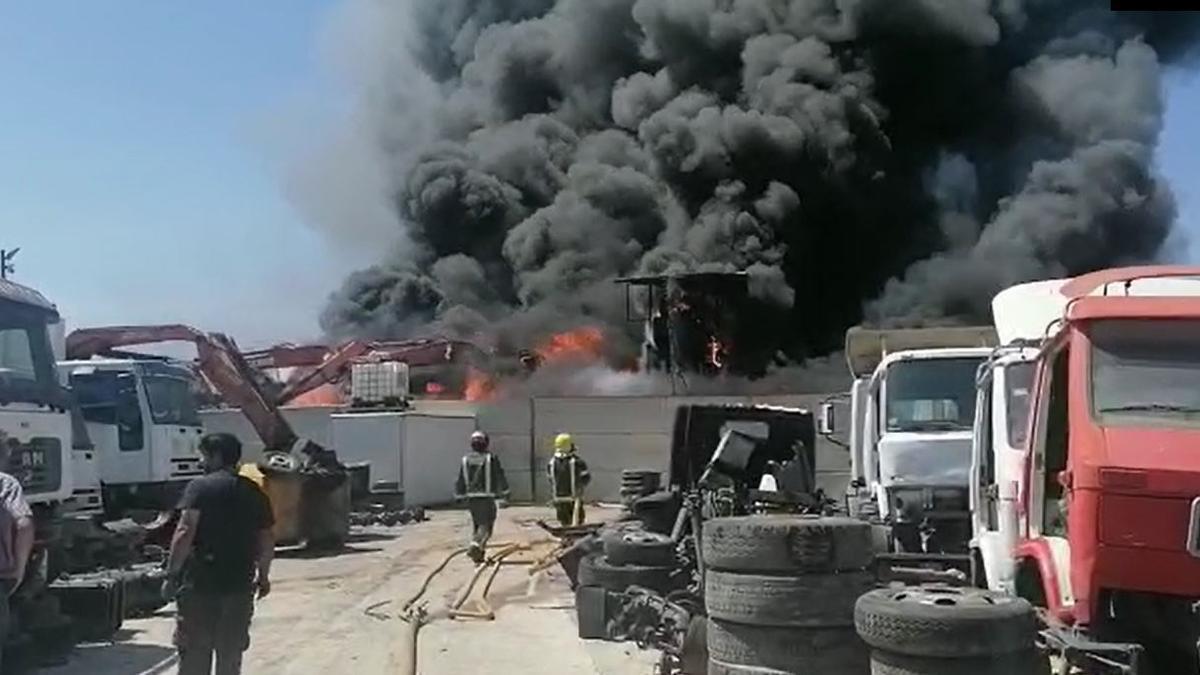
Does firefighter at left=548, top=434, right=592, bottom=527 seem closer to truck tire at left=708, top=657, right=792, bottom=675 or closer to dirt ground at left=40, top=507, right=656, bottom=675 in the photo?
dirt ground at left=40, top=507, right=656, bottom=675

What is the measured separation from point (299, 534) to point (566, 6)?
34.8m

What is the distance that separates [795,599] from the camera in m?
6.75

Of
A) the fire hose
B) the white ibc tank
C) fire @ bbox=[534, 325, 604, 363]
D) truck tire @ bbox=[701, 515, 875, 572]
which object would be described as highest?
fire @ bbox=[534, 325, 604, 363]

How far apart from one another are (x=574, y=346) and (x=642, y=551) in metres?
30.9

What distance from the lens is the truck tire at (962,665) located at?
5.52 m

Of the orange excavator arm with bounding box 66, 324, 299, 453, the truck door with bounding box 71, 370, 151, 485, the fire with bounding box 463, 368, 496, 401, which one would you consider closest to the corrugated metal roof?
the truck door with bounding box 71, 370, 151, 485

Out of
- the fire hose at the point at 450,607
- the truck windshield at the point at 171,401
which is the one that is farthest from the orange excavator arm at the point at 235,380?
the fire hose at the point at 450,607

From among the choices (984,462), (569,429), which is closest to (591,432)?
(569,429)

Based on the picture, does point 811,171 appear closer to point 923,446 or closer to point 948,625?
point 923,446

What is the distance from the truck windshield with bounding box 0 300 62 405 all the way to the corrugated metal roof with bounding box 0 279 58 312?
0.16ft

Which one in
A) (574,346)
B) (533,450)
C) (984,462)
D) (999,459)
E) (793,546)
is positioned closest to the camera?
(793,546)

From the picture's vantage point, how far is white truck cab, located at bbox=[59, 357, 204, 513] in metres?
16.7

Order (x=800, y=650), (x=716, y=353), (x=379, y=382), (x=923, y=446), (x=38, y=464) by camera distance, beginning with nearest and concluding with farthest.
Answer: (x=800, y=650), (x=38, y=464), (x=923, y=446), (x=379, y=382), (x=716, y=353)

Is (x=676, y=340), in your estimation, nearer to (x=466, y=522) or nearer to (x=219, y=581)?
(x=466, y=522)
